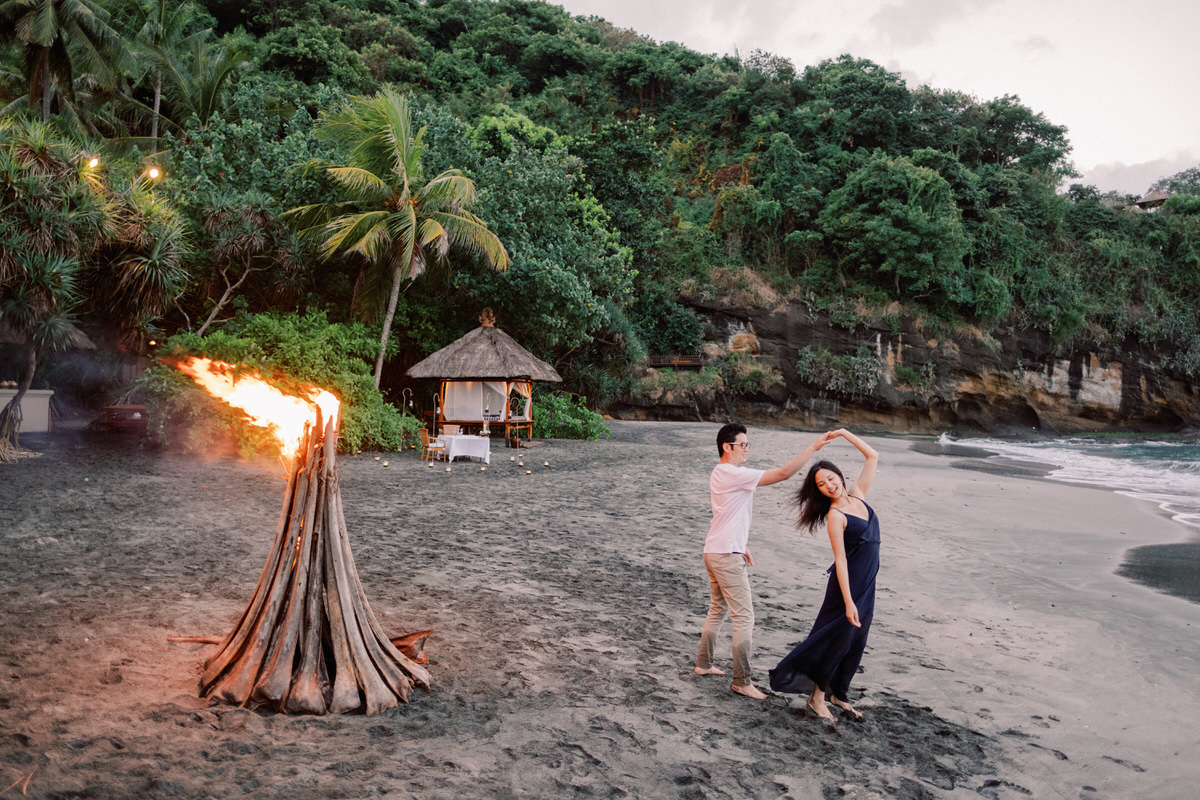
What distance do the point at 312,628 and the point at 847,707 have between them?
291cm

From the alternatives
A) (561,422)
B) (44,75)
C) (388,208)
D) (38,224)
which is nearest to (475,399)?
(561,422)

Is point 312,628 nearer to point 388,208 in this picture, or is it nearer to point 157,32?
point 388,208

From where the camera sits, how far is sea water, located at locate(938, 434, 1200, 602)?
7898 mm

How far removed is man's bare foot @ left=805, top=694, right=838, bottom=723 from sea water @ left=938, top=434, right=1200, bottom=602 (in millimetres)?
5474

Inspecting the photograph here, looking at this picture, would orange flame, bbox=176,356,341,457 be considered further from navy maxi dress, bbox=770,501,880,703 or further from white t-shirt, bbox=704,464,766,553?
navy maxi dress, bbox=770,501,880,703

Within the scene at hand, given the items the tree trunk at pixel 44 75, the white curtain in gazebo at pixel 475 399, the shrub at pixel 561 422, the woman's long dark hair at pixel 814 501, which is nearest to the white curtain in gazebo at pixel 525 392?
the white curtain in gazebo at pixel 475 399

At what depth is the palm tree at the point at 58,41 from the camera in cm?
1848

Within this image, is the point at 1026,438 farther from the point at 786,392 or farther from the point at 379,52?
the point at 379,52

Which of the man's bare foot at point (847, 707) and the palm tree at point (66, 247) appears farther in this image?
the palm tree at point (66, 247)

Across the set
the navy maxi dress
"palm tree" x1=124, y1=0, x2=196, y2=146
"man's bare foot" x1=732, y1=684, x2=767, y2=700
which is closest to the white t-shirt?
the navy maxi dress

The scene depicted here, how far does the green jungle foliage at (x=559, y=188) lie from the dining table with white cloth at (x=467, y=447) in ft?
6.59

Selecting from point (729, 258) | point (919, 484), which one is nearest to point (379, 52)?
point (729, 258)

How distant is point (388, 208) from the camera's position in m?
17.4

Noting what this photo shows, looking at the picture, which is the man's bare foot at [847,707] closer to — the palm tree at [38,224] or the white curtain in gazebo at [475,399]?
the palm tree at [38,224]
